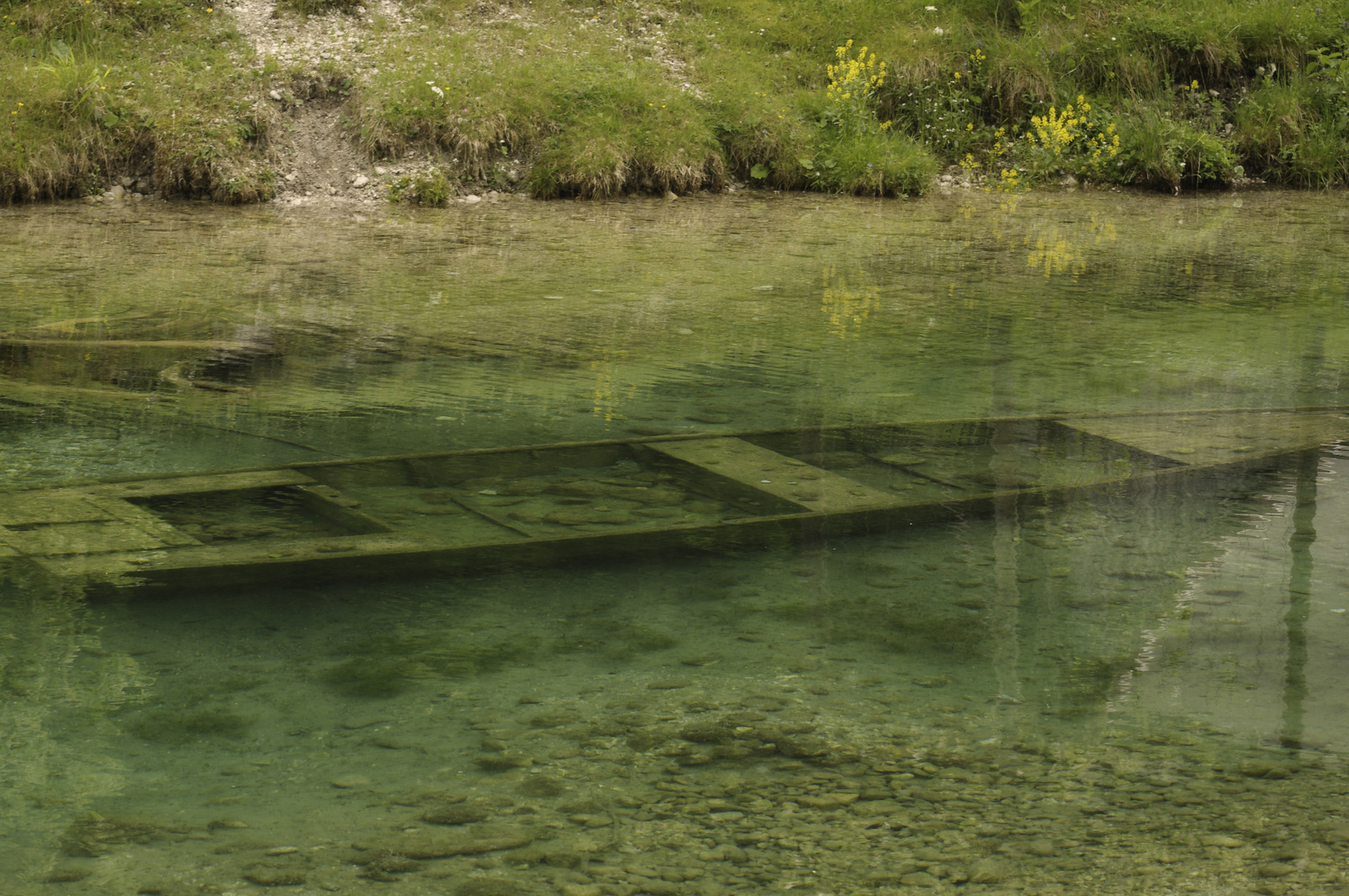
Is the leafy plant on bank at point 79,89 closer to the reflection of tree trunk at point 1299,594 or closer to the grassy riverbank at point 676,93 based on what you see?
the grassy riverbank at point 676,93

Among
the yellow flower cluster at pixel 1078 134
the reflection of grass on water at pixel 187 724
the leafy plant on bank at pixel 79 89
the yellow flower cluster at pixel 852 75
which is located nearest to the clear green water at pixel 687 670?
the reflection of grass on water at pixel 187 724

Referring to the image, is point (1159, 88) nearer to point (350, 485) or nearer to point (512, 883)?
point (350, 485)

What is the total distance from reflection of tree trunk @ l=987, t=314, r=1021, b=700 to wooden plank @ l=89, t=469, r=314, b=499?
1.98 m

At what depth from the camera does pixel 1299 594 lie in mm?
3238

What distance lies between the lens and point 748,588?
10.9 feet

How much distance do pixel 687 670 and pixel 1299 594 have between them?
1513 mm

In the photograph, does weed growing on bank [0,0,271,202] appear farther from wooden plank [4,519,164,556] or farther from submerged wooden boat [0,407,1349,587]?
wooden plank [4,519,164,556]

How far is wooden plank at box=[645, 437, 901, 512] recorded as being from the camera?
394 centimetres

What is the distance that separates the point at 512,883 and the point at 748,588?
140cm

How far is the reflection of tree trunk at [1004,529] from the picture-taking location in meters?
2.91

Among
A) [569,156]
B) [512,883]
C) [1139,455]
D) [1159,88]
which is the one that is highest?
[1159,88]

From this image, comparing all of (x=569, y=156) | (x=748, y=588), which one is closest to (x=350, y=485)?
(x=748, y=588)

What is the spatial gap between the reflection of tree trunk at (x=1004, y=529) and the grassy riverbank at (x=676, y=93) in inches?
274

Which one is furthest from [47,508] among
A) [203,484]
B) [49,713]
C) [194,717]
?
[194,717]
